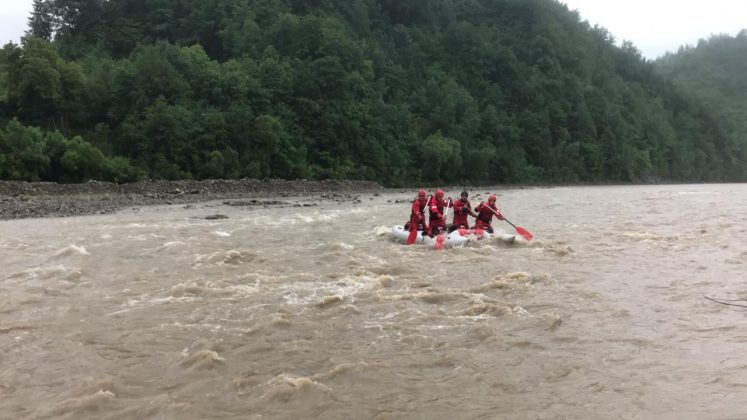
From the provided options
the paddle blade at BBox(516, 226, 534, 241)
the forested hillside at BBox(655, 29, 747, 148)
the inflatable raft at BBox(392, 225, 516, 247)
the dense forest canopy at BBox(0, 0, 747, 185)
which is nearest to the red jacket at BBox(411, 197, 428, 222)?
the inflatable raft at BBox(392, 225, 516, 247)

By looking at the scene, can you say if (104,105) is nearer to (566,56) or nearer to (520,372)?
(520,372)

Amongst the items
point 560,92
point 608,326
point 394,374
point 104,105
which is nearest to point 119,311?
point 394,374

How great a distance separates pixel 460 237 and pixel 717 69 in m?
159

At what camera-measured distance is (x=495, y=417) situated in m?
5.22

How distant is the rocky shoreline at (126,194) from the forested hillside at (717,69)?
106 metres

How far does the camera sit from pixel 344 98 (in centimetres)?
5294

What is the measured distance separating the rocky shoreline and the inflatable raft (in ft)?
47.4

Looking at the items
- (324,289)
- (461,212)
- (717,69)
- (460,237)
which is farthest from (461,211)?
(717,69)

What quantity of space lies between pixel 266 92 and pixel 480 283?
40004 mm

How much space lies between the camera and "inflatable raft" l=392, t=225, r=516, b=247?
599 inches

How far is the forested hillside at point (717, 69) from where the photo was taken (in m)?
125

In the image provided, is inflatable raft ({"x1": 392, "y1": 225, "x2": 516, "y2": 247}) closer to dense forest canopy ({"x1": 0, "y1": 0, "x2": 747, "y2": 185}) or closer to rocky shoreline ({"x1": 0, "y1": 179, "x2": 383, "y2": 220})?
rocky shoreline ({"x1": 0, "y1": 179, "x2": 383, "y2": 220})

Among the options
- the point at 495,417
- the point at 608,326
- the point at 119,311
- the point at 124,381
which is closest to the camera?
the point at 495,417

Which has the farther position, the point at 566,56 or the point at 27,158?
the point at 566,56
